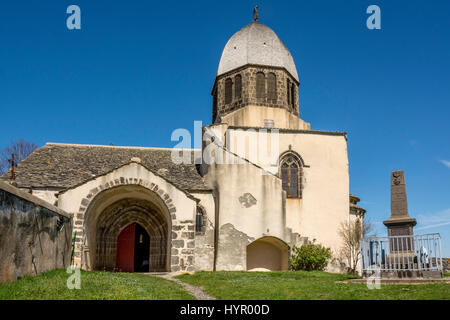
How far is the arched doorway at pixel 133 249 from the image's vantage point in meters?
21.7

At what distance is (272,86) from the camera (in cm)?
2500

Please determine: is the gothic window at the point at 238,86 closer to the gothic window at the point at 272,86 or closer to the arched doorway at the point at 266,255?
the gothic window at the point at 272,86

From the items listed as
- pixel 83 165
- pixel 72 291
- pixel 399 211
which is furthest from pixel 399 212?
pixel 83 165

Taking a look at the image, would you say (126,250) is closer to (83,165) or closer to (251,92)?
(83,165)

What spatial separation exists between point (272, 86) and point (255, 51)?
2545 millimetres

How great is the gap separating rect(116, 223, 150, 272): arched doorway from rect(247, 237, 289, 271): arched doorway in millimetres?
5529

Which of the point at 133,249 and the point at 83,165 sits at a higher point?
the point at 83,165

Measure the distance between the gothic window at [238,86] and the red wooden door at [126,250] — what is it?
986cm

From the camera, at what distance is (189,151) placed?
26.1m

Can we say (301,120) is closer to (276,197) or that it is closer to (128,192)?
(276,197)

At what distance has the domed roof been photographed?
2538cm

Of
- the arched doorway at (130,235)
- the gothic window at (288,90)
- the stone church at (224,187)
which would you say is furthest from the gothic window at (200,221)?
the gothic window at (288,90)
